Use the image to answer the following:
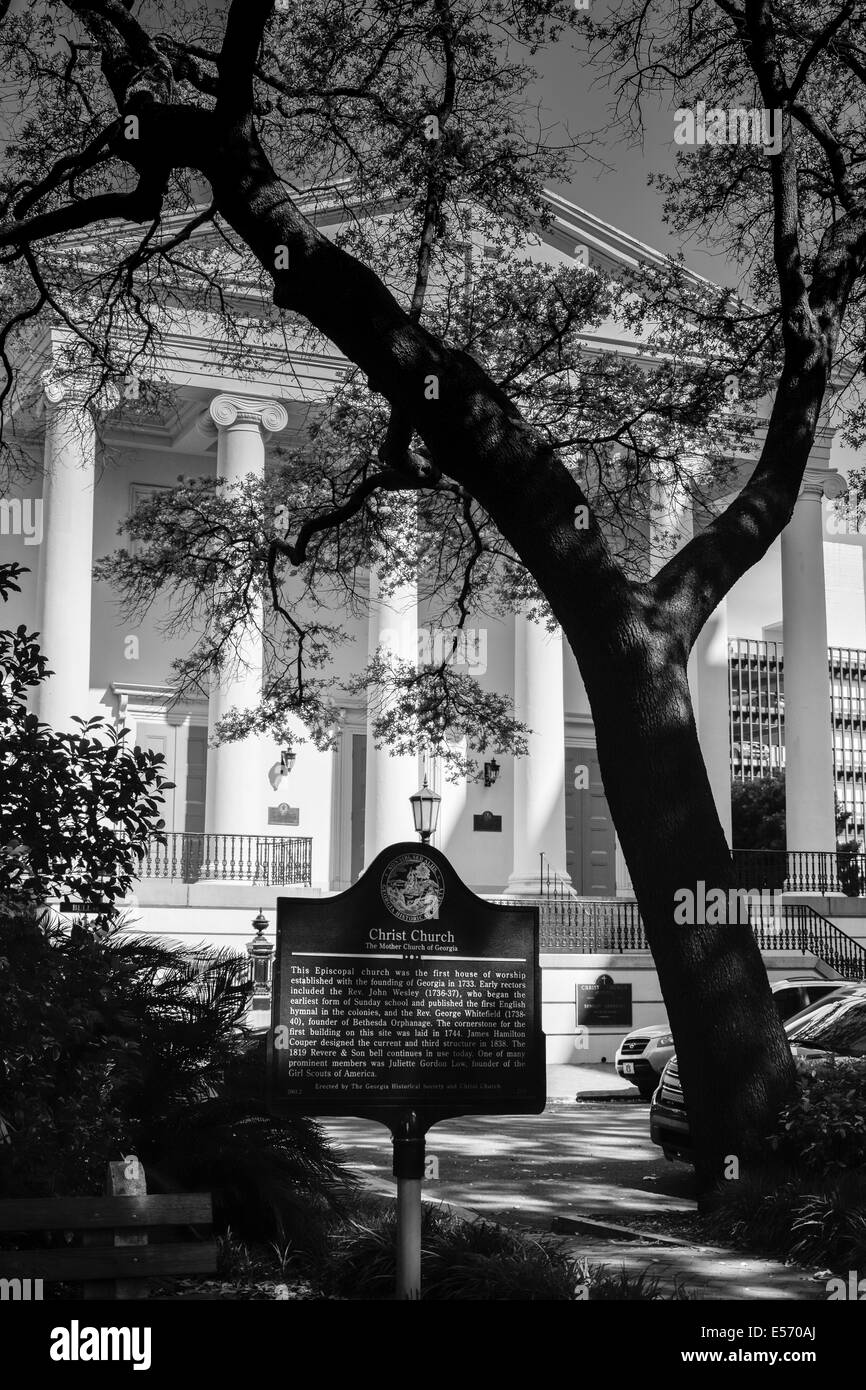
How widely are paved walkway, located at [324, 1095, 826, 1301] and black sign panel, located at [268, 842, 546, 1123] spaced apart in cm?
155

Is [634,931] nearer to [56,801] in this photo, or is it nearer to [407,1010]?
[56,801]

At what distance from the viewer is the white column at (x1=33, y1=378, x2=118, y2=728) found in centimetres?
2734

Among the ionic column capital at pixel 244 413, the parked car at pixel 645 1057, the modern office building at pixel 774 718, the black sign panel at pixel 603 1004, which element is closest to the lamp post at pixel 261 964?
the parked car at pixel 645 1057

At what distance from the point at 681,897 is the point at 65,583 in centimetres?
2003

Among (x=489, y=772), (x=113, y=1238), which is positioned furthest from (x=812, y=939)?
(x=113, y=1238)

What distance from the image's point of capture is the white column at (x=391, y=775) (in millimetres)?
29344

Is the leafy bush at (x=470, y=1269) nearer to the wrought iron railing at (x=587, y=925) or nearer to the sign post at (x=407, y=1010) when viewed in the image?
the sign post at (x=407, y=1010)

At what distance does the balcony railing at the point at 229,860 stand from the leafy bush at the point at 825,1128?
772 inches

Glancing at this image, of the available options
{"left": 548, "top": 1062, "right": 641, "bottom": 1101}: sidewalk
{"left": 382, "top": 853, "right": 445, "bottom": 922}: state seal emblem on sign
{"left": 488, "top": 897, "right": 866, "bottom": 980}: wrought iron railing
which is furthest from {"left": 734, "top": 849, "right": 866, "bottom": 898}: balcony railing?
{"left": 382, "top": 853, "right": 445, "bottom": 922}: state seal emblem on sign

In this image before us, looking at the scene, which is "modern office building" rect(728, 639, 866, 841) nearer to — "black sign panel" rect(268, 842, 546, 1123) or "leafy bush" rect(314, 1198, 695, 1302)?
"leafy bush" rect(314, 1198, 695, 1302)

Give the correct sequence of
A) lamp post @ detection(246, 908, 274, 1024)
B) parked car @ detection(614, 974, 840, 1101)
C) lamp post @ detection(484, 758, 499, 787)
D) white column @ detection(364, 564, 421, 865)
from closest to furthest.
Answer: parked car @ detection(614, 974, 840, 1101)
lamp post @ detection(246, 908, 274, 1024)
lamp post @ detection(484, 758, 499, 787)
white column @ detection(364, 564, 421, 865)
